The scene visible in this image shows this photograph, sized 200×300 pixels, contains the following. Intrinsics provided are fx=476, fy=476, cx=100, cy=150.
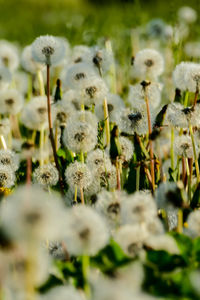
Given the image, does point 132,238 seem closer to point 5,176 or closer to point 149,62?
point 5,176

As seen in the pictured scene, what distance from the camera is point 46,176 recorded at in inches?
53.9

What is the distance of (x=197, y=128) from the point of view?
4.59 ft

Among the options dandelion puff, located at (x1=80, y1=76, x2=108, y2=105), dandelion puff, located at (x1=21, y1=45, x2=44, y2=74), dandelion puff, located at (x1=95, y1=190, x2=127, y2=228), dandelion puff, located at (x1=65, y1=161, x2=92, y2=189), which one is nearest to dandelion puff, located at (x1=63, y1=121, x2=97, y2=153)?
dandelion puff, located at (x1=65, y1=161, x2=92, y2=189)

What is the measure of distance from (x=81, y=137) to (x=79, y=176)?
11 centimetres

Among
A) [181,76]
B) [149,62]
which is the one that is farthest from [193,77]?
[149,62]

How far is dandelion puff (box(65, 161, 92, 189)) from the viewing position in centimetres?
130

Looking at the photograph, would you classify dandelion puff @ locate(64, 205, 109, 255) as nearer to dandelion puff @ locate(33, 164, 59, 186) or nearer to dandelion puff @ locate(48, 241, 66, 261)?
dandelion puff @ locate(48, 241, 66, 261)

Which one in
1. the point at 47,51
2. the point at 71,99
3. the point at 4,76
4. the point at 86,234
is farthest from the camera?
the point at 4,76

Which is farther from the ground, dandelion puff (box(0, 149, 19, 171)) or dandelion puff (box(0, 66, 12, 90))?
dandelion puff (box(0, 66, 12, 90))

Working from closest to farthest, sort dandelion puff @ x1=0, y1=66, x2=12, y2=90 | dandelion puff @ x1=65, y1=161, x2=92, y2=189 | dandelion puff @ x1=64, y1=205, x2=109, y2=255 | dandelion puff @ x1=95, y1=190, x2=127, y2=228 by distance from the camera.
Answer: dandelion puff @ x1=64, y1=205, x2=109, y2=255, dandelion puff @ x1=95, y1=190, x2=127, y2=228, dandelion puff @ x1=65, y1=161, x2=92, y2=189, dandelion puff @ x1=0, y1=66, x2=12, y2=90

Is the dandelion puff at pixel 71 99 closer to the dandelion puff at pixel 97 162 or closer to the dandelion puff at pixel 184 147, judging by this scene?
the dandelion puff at pixel 97 162

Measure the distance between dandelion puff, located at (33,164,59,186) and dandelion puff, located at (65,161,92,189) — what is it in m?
0.07

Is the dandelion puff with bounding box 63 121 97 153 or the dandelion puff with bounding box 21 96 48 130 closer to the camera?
the dandelion puff with bounding box 63 121 97 153

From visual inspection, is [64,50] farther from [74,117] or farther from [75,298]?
[75,298]
